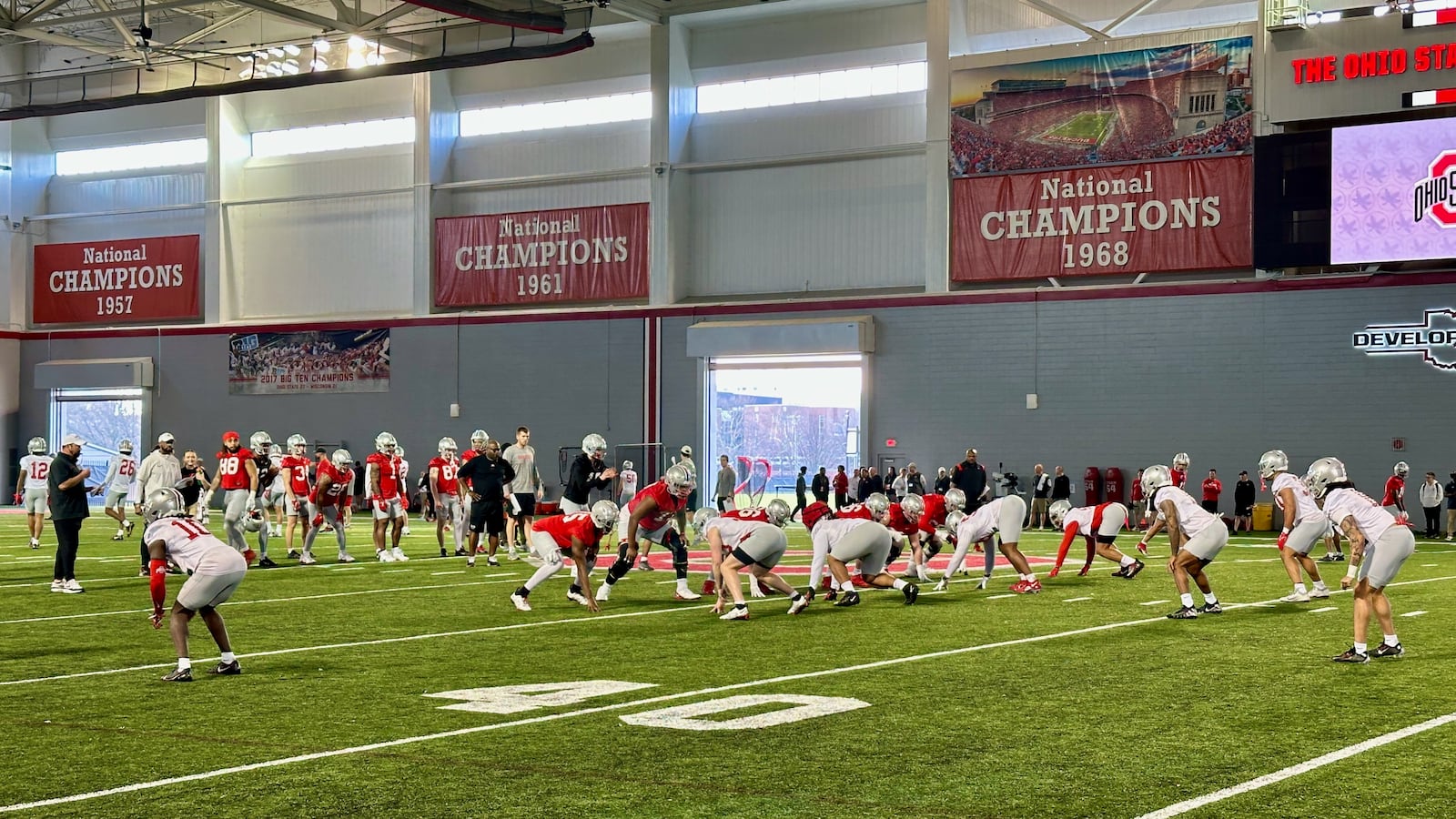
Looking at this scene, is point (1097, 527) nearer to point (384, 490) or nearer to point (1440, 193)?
point (384, 490)

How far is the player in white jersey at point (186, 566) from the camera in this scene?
1070 centimetres

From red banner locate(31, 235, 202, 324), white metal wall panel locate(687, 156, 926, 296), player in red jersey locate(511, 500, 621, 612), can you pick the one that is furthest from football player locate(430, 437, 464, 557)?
red banner locate(31, 235, 202, 324)

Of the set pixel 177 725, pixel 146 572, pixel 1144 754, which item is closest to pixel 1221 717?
pixel 1144 754

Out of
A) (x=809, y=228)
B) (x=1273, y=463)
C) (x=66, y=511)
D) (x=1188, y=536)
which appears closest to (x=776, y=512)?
(x=1188, y=536)

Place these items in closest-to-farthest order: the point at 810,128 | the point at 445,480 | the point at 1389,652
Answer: the point at 1389,652 < the point at 445,480 < the point at 810,128

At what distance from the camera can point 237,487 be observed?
20734mm

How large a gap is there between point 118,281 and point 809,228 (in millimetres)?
21734

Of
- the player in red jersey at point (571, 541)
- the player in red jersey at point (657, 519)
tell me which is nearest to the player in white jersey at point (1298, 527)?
the player in red jersey at point (657, 519)

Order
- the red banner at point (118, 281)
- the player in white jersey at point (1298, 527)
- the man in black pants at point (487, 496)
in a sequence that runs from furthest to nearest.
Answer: the red banner at point (118, 281)
the man in black pants at point (487, 496)
the player in white jersey at point (1298, 527)

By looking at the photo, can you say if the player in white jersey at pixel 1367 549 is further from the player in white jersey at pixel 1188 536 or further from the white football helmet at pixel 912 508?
the white football helmet at pixel 912 508

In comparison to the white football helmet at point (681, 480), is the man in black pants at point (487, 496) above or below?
below

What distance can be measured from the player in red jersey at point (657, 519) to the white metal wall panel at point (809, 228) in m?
22.0

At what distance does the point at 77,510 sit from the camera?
18.2 m

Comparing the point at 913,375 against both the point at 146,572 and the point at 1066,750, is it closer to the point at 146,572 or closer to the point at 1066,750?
the point at 146,572
